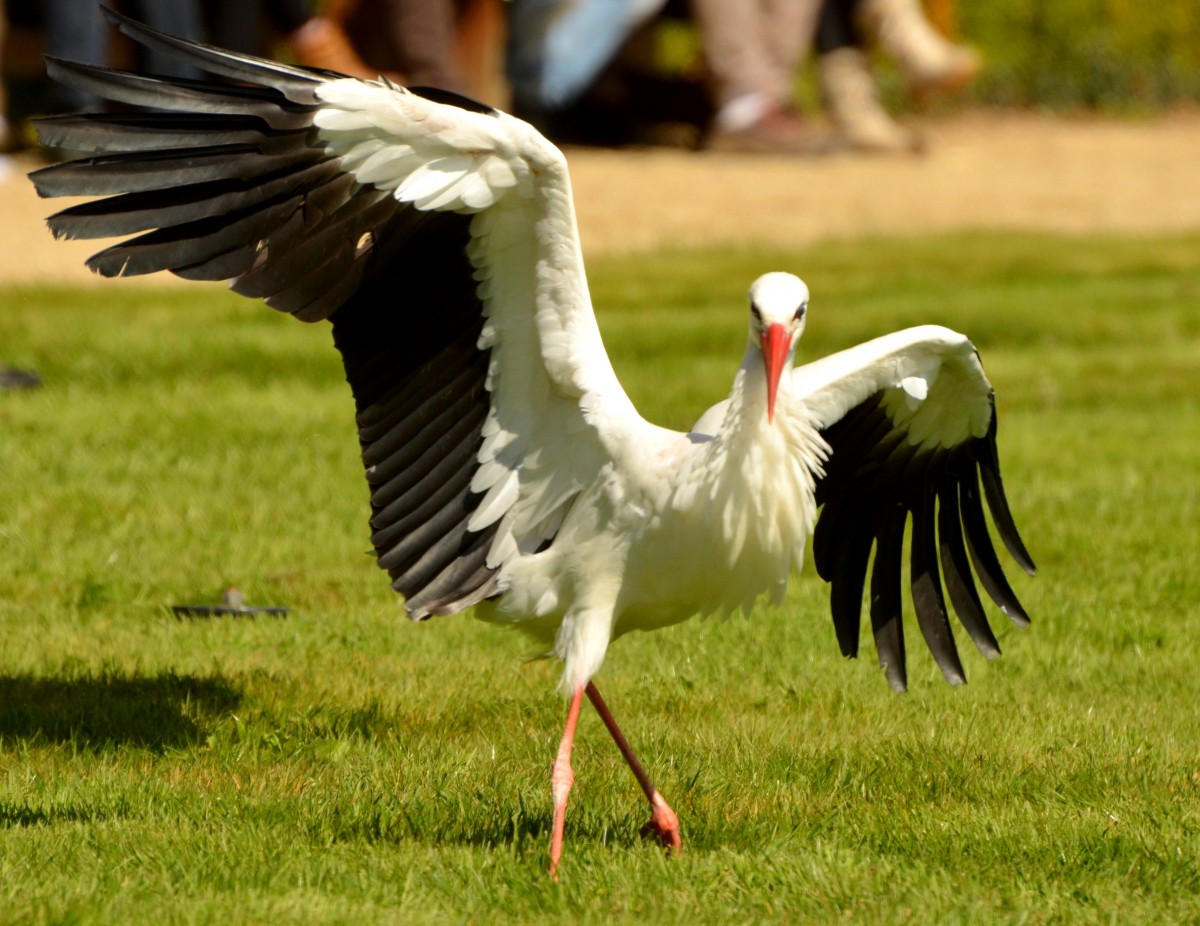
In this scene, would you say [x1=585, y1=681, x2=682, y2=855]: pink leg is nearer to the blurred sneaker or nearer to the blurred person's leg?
the blurred sneaker

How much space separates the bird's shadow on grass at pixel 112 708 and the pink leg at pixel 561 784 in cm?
119

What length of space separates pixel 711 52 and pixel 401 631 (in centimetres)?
1098

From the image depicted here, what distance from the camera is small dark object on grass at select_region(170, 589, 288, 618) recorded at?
6500 millimetres

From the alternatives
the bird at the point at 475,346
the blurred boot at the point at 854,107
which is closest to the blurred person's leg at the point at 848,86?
the blurred boot at the point at 854,107

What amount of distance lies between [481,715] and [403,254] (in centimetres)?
152

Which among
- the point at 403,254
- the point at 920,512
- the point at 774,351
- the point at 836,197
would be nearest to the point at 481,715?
the point at 920,512

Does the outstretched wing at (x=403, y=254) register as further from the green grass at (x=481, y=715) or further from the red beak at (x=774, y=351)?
the green grass at (x=481, y=715)

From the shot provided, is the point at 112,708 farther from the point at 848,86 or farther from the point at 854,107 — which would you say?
the point at 848,86

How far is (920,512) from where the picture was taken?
18.8 feet

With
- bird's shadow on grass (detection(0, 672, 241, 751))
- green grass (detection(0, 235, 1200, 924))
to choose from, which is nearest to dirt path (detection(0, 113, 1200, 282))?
green grass (detection(0, 235, 1200, 924))

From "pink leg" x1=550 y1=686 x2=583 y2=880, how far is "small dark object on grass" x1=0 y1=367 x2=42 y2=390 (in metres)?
5.35

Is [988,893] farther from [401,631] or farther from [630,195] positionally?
[630,195]

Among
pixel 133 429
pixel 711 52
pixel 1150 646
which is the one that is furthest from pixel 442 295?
pixel 711 52

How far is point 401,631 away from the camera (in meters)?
6.49
